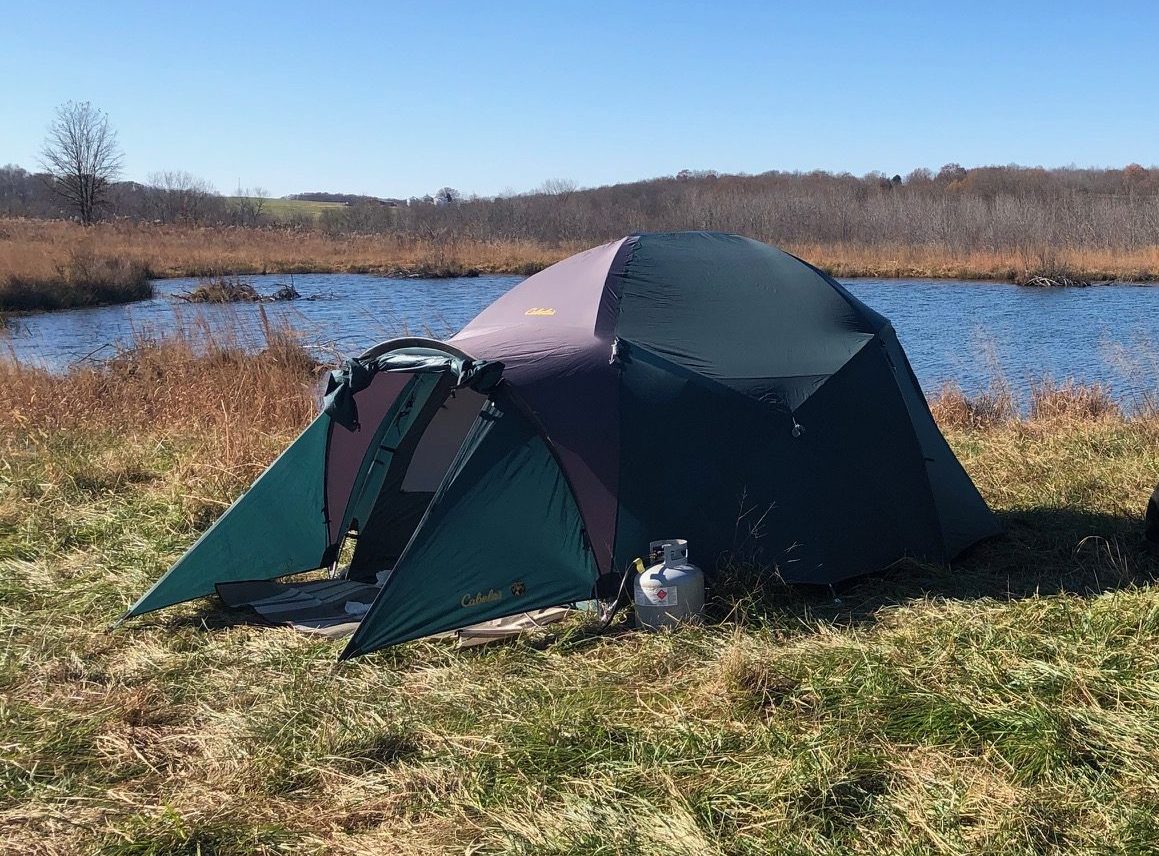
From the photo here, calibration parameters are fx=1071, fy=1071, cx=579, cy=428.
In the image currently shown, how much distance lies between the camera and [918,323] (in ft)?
63.2

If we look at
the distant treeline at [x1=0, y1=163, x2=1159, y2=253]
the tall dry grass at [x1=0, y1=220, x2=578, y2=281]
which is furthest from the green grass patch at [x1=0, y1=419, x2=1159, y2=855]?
the tall dry grass at [x1=0, y1=220, x2=578, y2=281]

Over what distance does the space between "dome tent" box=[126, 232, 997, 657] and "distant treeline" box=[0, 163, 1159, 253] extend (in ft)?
66.6

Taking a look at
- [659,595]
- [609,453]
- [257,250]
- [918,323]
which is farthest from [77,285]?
[659,595]

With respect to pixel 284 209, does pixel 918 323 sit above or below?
below

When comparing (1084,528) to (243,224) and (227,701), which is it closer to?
(227,701)

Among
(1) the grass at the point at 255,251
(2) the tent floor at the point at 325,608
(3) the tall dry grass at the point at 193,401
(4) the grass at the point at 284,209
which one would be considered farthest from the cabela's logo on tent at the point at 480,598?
(4) the grass at the point at 284,209

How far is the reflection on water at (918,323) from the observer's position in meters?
12.8

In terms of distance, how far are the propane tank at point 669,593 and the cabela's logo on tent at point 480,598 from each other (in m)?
Answer: 0.60

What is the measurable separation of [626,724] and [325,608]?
198 cm

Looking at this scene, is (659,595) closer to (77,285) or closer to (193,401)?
(193,401)

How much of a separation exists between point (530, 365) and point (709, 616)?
1.37m

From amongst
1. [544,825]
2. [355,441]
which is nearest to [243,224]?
[355,441]

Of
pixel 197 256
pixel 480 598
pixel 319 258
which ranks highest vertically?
pixel 319 258

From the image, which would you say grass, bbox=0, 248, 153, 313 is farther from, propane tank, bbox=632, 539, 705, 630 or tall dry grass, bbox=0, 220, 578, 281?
propane tank, bbox=632, 539, 705, 630
